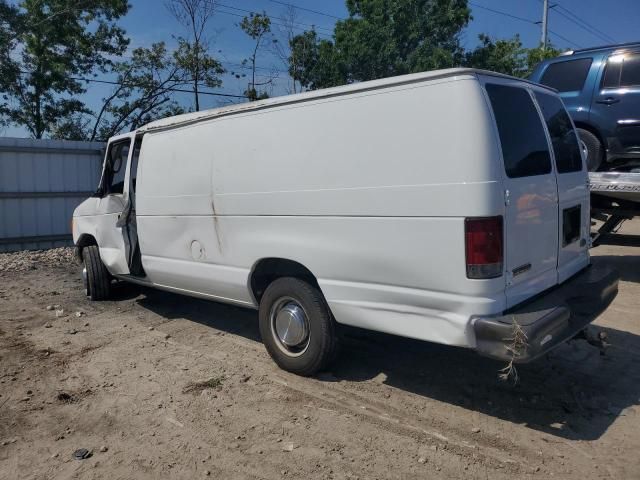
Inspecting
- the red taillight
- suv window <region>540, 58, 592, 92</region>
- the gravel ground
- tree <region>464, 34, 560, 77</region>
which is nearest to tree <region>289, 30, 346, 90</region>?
tree <region>464, 34, 560, 77</region>

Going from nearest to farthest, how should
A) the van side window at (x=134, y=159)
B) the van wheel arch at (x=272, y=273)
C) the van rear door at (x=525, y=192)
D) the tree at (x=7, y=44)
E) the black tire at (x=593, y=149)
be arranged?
the van rear door at (x=525, y=192) → the van wheel arch at (x=272, y=273) → the van side window at (x=134, y=159) → the black tire at (x=593, y=149) → the tree at (x=7, y=44)

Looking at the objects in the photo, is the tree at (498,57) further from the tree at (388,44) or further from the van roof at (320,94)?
the van roof at (320,94)

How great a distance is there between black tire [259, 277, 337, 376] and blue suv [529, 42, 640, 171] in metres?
4.84

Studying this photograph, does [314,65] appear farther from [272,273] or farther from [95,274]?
[272,273]

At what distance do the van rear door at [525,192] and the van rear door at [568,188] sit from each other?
133 millimetres

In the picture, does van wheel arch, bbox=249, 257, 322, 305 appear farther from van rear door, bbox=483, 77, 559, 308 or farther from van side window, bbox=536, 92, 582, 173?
van side window, bbox=536, 92, 582, 173

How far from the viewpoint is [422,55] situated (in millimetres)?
21031

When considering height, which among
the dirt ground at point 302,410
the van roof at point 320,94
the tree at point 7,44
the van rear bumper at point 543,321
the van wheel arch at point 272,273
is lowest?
the dirt ground at point 302,410

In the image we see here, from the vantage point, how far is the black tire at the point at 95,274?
284 inches

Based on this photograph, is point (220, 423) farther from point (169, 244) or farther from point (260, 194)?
point (169, 244)

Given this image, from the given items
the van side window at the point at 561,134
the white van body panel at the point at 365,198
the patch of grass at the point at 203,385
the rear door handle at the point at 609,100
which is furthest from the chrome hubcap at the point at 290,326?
the rear door handle at the point at 609,100

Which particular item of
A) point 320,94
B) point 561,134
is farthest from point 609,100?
point 320,94

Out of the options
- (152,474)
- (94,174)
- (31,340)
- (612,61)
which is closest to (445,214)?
(152,474)

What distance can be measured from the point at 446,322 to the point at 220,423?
1.76 metres
